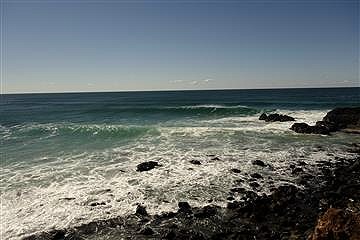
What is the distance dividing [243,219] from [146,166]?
8068 millimetres

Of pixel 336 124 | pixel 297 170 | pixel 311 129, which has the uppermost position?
pixel 336 124

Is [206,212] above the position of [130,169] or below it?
below

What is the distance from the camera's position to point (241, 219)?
12.0 m

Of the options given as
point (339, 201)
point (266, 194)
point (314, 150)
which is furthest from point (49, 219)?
point (314, 150)

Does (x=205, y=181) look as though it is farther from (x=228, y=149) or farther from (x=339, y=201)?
(x=228, y=149)

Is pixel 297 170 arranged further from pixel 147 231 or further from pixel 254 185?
pixel 147 231

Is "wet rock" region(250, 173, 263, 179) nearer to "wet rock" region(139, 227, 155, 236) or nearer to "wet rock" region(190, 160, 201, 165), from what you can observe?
"wet rock" region(190, 160, 201, 165)

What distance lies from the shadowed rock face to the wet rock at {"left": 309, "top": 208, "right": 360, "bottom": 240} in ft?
70.9

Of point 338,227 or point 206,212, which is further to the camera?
point 206,212

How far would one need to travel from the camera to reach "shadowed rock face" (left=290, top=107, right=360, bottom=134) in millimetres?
28875

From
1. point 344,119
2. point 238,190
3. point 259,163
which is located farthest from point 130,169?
point 344,119

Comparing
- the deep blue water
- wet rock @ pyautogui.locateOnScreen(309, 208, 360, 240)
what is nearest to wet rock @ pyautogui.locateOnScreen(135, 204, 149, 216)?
wet rock @ pyautogui.locateOnScreen(309, 208, 360, 240)

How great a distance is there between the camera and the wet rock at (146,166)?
18.5m

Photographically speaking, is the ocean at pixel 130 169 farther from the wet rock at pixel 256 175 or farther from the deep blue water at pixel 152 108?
the deep blue water at pixel 152 108
